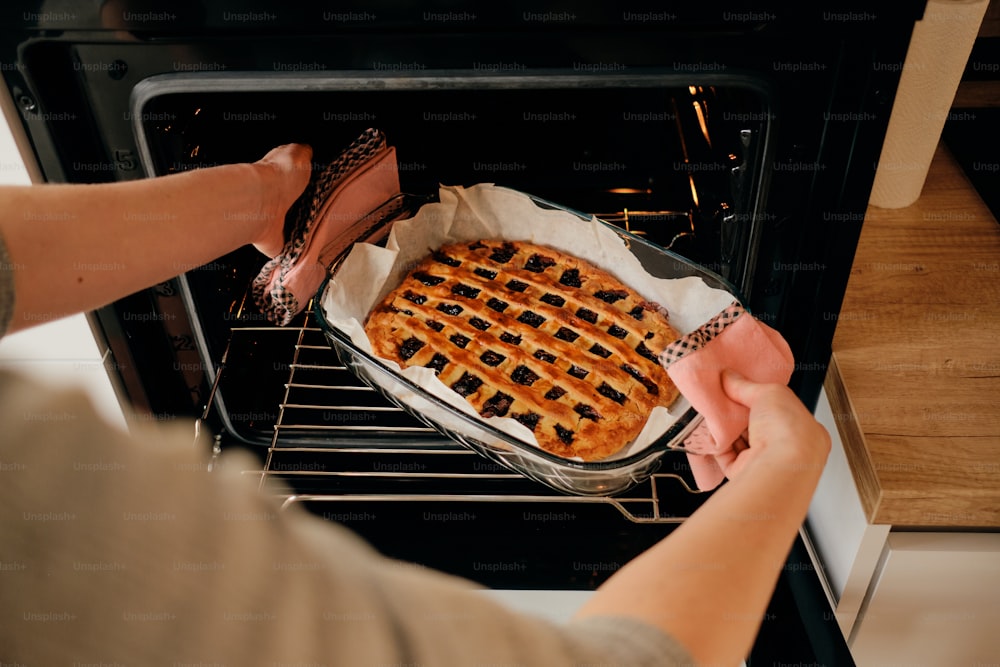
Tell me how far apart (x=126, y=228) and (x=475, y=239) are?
564 mm

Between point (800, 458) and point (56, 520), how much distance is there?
2.02ft

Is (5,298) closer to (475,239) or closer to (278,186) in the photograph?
(278,186)

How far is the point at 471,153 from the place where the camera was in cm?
128

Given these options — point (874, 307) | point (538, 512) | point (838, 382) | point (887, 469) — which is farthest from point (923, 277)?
point (538, 512)

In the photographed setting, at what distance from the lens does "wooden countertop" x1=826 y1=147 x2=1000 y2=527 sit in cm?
94

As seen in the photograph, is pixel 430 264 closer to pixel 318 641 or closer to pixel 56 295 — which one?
pixel 56 295

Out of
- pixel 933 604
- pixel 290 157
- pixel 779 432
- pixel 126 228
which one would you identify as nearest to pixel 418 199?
pixel 290 157

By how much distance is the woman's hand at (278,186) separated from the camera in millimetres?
1003

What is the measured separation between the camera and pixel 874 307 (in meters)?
1.15

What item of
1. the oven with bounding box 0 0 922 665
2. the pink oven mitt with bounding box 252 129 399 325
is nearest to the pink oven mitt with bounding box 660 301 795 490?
the oven with bounding box 0 0 922 665

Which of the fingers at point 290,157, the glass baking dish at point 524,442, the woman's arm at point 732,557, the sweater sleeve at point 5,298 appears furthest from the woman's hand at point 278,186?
the woman's arm at point 732,557

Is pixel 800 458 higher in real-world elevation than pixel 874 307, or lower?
higher

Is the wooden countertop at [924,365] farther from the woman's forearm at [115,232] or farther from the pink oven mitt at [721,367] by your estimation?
the woman's forearm at [115,232]

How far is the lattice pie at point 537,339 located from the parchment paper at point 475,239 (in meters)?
0.02
